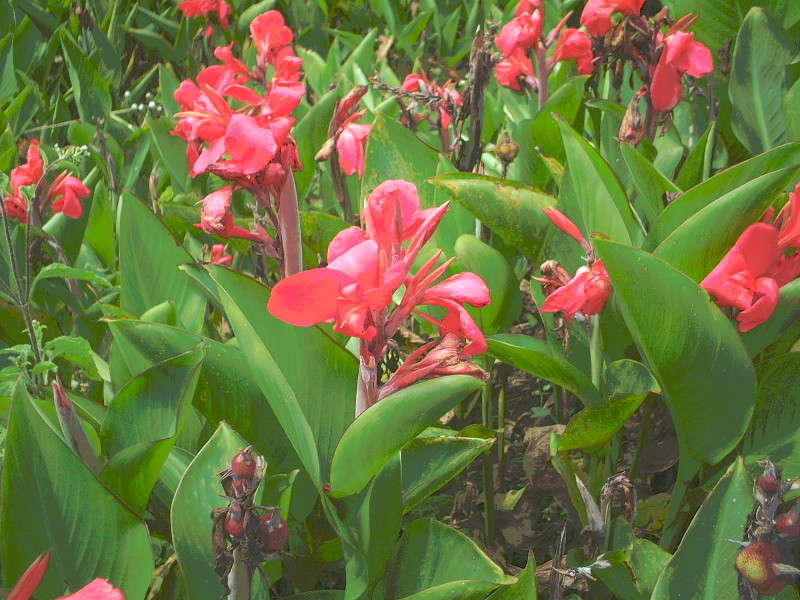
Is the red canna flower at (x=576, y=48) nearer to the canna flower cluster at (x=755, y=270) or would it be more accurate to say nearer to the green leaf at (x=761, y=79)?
the green leaf at (x=761, y=79)

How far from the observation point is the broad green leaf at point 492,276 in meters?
1.35

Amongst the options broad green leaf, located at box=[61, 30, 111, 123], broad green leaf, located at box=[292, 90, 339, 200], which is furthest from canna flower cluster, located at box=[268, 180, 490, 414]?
broad green leaf, located at box=[61, 30, 111, 123]

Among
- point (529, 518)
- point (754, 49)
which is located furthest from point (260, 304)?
point (754, 49)

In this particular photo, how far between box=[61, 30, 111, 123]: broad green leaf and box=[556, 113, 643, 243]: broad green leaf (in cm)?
201

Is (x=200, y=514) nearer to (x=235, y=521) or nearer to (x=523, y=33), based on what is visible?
(x=235, y=521)

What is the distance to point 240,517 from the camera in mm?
757

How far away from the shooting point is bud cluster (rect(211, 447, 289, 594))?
758mm

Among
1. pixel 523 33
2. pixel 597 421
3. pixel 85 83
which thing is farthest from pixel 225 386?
pixel 85 83

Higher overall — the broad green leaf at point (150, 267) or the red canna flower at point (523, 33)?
the red canna flower at point (523, 33)

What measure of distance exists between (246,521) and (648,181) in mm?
947

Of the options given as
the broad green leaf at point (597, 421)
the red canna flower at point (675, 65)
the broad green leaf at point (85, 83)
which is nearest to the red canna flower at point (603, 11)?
the red canna flower at point (675, 65)

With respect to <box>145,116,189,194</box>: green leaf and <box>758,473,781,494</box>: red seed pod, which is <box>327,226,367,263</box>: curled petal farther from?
<box>145,116,189,194</box>: green leaf

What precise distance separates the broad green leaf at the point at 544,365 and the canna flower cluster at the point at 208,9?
2.34m

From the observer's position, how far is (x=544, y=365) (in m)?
1.19
